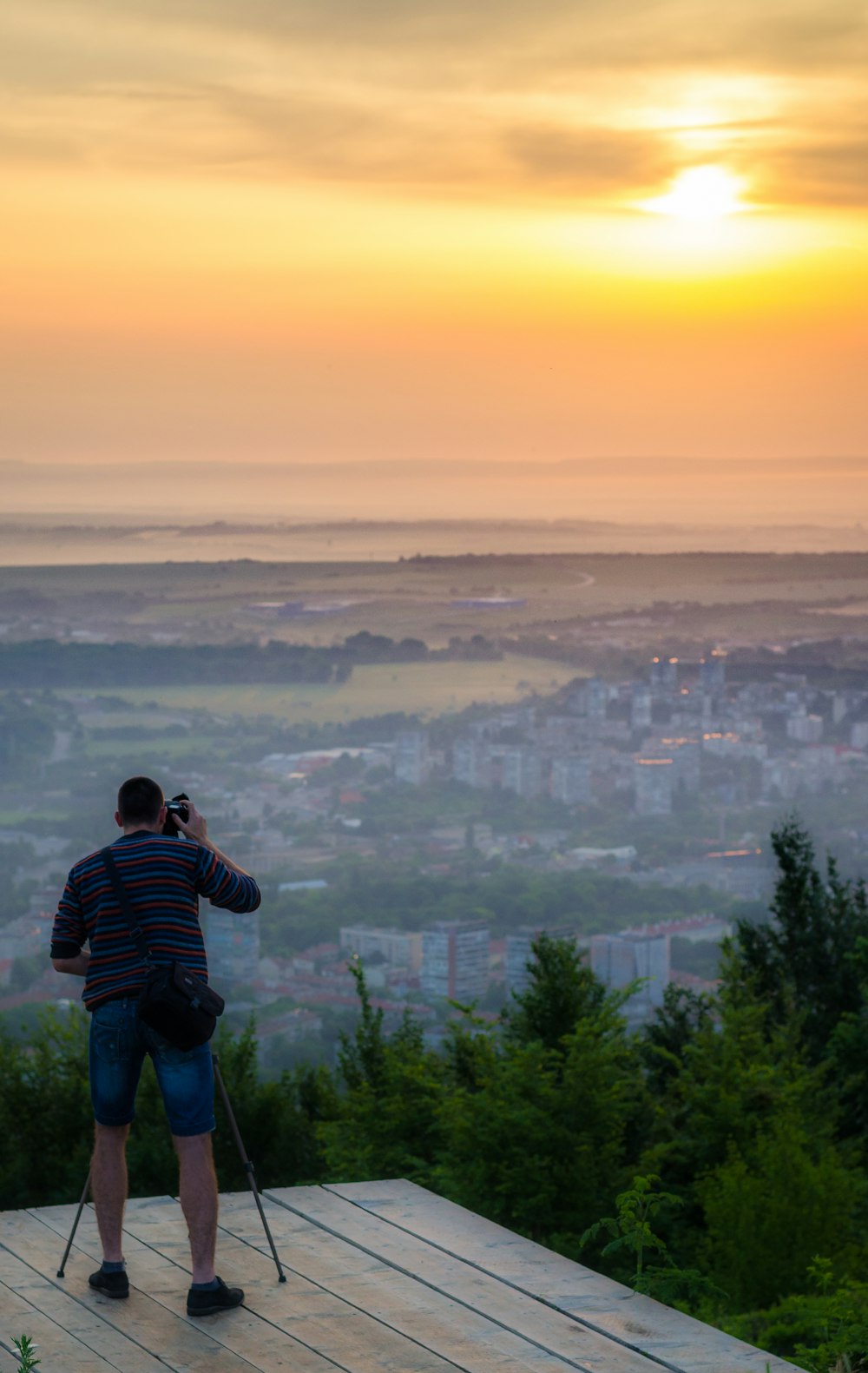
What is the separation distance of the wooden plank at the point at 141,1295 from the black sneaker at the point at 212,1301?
0.03 m

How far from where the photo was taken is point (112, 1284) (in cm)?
482

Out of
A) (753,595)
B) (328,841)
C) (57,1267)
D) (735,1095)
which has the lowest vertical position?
(328,841)

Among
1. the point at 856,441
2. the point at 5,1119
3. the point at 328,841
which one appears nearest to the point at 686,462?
the point at 856,441

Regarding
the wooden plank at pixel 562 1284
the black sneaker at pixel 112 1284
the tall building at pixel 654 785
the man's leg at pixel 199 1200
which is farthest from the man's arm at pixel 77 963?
the tall building at pixel 654 785

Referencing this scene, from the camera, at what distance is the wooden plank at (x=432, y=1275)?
4.45m

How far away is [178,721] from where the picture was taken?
325 feet

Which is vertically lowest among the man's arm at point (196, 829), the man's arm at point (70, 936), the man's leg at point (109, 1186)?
the man's leg at point (109, 1186)

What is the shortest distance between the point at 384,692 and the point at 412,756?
230 inches

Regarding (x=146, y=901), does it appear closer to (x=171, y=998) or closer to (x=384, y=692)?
(x=171, y=998)

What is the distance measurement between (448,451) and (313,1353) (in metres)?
139

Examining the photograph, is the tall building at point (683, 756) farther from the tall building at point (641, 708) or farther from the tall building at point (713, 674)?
the tall building at point (713, 674)

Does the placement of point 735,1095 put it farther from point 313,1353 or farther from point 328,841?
point 328,841

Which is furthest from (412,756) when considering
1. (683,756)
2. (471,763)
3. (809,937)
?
(809,937)

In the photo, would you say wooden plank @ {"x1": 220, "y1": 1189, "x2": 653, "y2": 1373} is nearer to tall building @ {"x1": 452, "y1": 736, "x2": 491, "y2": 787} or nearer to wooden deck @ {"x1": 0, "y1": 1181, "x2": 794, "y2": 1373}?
wooden deck @ {"x1": 0, "y1": 1181, "x2": 794, "y2": 1373}
